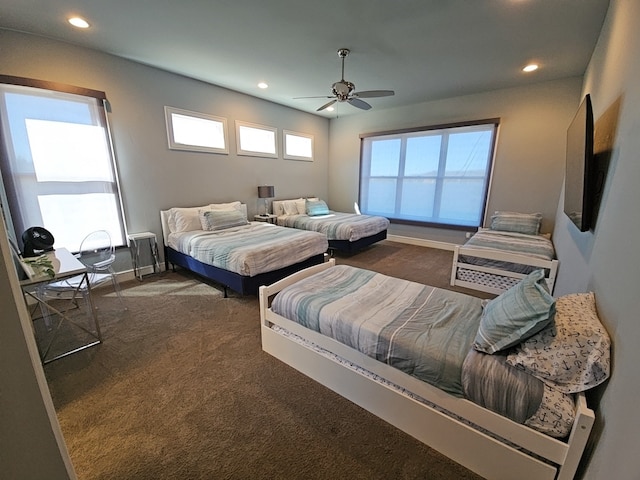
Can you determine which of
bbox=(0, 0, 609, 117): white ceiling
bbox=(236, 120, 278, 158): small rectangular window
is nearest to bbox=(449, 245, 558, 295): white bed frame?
bbox=(0, 0, 609, 117): white ceiling

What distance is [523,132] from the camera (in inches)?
166

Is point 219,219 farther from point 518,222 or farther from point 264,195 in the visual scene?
point 518,222

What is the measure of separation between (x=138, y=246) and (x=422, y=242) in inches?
200

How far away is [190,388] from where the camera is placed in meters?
1.80

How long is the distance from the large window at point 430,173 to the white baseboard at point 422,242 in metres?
0.39

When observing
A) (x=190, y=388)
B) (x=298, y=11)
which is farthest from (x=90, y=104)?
(x=190, y=388)

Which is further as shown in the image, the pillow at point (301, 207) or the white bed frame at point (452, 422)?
the pillow at point (301, 207)

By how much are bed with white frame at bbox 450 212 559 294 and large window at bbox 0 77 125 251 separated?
4647 millimetres

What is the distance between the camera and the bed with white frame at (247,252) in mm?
2924

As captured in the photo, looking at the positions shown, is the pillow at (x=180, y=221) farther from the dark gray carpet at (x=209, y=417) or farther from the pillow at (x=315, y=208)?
the pillow at (x=315, y=208)

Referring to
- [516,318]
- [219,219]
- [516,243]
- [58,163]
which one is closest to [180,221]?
[219,219]

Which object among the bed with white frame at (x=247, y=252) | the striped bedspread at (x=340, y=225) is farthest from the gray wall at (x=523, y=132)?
the bed with white frame at (x=247, y=252)

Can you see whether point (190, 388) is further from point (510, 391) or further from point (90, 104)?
point (90, 104)

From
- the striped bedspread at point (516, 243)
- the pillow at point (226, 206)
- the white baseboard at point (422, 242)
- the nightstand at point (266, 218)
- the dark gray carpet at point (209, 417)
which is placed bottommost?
the dark gray carpet at point (209, 417)
